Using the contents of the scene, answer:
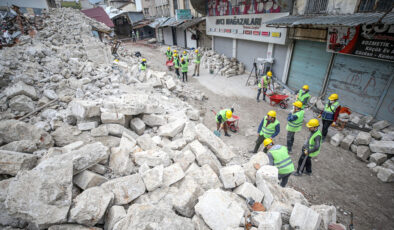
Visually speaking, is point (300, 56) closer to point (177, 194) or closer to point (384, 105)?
point (384, 105)

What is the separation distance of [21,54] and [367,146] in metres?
12.3

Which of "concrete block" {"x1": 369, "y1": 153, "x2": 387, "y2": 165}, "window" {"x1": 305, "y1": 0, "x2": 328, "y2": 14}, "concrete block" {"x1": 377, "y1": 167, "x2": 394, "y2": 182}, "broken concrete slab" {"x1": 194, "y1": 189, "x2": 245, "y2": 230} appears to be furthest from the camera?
"window" {"x1": 305, "y1": 0, "x2": 328, "y2": 14}

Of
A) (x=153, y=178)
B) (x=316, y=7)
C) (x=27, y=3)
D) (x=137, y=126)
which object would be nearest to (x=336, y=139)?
(x=316, y=7)

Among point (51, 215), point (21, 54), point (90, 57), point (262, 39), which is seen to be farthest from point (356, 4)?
point (21, 54)

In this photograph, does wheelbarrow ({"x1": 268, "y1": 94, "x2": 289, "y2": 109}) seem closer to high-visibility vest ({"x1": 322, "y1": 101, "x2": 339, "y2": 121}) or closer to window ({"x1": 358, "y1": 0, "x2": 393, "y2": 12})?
high-visibility vest ({"x1": 322, "y1": 101, "x2": 339, "y2": 121})

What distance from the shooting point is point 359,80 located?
730 centimetres

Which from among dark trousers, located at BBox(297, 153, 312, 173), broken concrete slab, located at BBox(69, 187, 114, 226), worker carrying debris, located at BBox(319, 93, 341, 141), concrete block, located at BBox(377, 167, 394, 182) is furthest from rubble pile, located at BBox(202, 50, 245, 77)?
broken concrete slab, located at BBox(69, 187, 114, 226)

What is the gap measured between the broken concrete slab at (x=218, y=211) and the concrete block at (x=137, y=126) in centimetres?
266

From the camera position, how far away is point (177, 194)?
2.95 m

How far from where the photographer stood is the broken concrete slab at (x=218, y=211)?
2559mm

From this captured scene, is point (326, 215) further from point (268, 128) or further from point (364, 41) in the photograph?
point (364, 41)

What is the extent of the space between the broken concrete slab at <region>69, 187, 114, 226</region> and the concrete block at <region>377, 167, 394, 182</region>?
6.65 metres

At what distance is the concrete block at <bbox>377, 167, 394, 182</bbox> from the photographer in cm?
474

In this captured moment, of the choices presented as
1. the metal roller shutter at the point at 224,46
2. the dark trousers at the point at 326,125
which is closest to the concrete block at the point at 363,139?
the dark trousers at the point at 326,125
